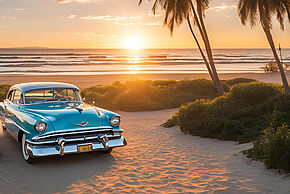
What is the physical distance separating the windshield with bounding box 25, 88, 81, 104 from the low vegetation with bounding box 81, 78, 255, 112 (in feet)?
23.5

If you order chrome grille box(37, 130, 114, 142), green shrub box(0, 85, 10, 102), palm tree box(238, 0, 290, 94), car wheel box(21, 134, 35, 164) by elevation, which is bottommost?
car wheel box(21, 134, 35, 164)

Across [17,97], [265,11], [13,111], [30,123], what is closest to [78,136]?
[30,123]

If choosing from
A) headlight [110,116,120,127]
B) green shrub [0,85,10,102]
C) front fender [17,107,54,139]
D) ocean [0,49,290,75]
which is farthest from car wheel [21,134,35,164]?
ocean [0,49,290,75]

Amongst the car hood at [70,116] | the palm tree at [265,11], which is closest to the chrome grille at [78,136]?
the car hood at [70,116]

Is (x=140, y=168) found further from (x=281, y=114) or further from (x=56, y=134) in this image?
(x=281, y=114)

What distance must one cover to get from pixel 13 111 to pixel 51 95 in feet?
3.42

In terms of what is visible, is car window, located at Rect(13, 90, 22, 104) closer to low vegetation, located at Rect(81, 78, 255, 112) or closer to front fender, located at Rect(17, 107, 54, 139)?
front fender, located at Rect(17, 107, 54, 139)

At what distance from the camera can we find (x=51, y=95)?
8375 millimetres

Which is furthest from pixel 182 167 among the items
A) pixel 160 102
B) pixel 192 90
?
pixel 192 90

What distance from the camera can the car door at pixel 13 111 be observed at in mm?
7863

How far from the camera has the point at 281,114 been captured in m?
9.16

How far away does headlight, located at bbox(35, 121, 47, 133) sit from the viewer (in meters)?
6.61

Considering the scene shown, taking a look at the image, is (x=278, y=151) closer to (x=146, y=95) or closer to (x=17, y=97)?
(x=17, y=97)

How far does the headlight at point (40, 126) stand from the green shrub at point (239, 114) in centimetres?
493
